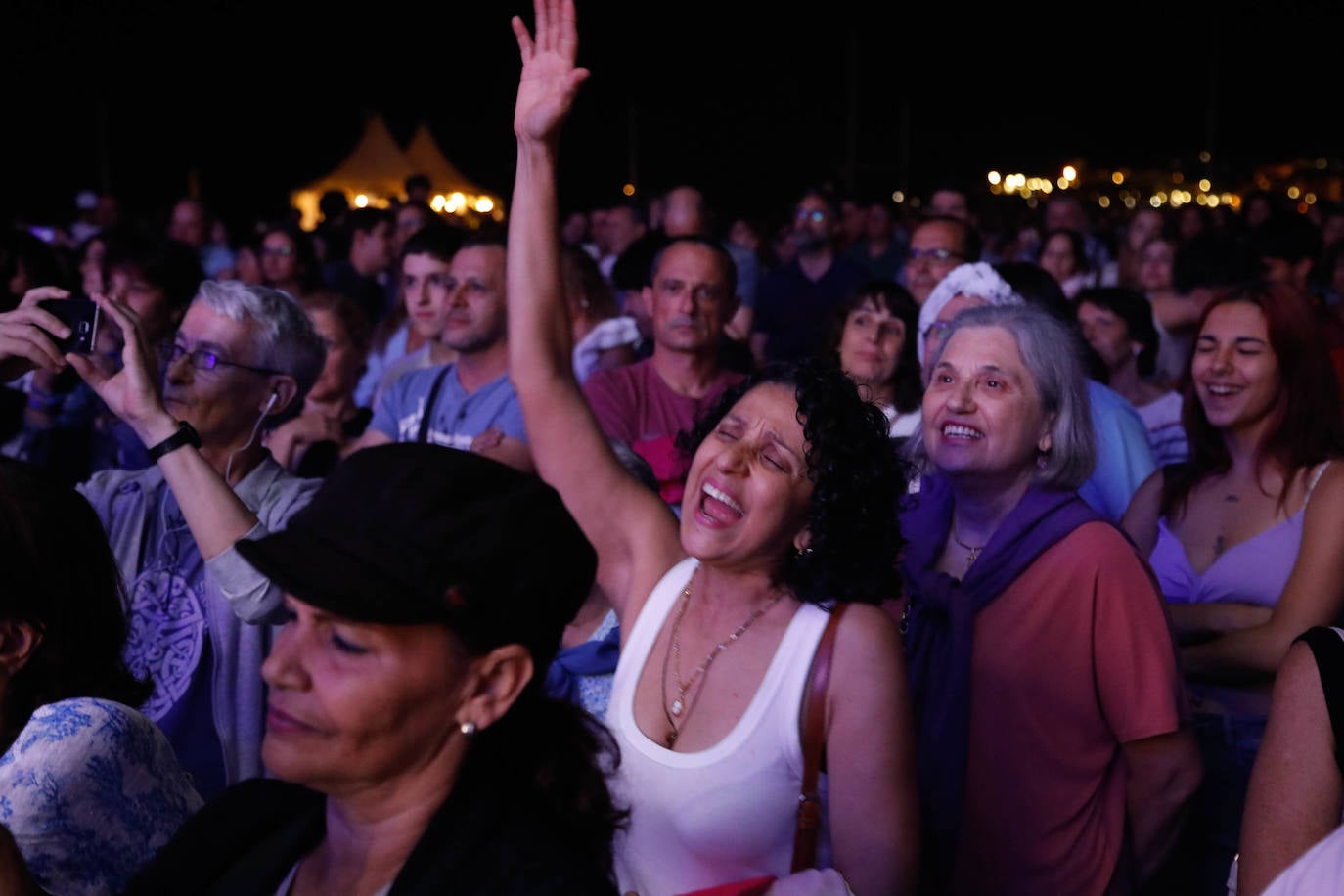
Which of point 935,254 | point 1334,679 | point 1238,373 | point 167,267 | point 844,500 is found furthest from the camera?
point 935,254

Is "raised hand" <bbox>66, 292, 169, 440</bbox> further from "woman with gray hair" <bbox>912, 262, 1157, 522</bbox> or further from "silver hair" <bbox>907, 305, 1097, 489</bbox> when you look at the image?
"woman with gray hair" <bbox>912, 262, 1157, 522</bbox>

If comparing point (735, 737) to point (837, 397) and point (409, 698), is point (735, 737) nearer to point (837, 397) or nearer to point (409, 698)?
point (837, 397)

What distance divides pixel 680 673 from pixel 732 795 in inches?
9.9

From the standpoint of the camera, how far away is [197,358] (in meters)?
3.06

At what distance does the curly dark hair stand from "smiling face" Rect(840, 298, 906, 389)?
2099 mm

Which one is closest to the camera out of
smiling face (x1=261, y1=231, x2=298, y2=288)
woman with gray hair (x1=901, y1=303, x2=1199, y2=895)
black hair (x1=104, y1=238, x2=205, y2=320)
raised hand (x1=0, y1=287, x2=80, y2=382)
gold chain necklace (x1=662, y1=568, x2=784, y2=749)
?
gold chain necklace (x1=662, y1=568, x2=784, y2=749)

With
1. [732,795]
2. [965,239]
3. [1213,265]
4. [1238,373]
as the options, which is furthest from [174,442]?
[1213,265]

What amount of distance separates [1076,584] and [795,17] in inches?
708

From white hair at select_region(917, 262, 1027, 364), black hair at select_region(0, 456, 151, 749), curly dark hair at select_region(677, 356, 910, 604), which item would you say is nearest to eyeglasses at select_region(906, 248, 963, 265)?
white hair at select_region(917, 262, 1027, 364)

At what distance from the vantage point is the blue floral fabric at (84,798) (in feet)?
5.81

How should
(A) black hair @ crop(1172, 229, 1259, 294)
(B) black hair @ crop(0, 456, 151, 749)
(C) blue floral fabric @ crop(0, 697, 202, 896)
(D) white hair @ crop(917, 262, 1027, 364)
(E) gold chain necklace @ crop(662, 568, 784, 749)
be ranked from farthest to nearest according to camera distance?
1. (A) black hair @ crop(1172, 229, 1259, 294)
2. (D) white hair @ crop(917, 262, 1027, 364)
3. (E) gold chain necklace @ crop(662, 568, 784, 749)
4. (B) black hair @ crop(0, 456, 151, 749)
5. (C) blue floral fabric @ crop(0, 697, 202, 896)

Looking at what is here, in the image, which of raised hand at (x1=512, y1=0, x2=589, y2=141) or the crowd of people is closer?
the crowd of people

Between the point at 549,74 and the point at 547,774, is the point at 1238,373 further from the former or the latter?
the point at 547,774

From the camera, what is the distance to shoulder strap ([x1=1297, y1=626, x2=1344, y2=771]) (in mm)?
1786
